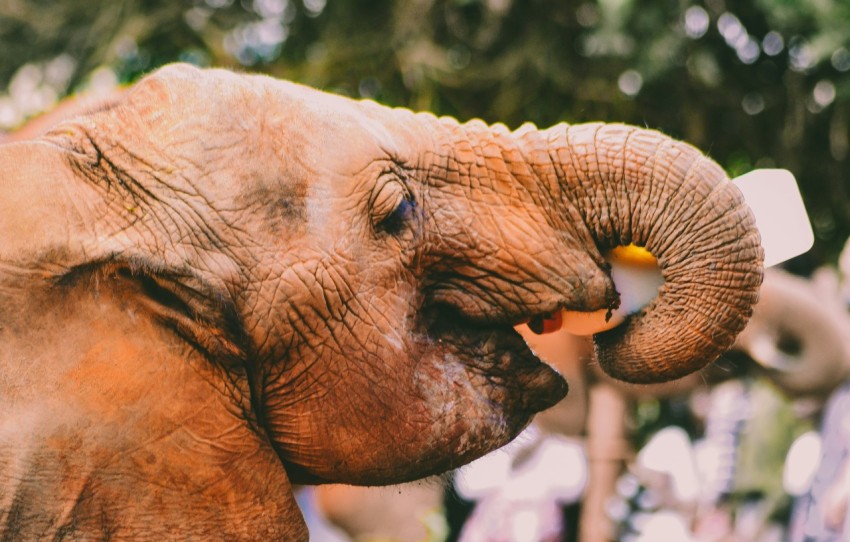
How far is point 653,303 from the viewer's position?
208 centimetres

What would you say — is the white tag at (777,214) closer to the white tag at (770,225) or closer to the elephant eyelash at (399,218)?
the white tag at (770,225)

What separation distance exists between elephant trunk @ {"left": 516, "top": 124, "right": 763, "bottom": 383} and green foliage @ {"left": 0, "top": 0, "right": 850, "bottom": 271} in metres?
3.54

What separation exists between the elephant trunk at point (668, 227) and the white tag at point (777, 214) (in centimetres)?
18

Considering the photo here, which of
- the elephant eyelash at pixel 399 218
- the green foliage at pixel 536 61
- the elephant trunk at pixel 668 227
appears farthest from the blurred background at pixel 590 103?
the elephant eyelash at pixel 399 218

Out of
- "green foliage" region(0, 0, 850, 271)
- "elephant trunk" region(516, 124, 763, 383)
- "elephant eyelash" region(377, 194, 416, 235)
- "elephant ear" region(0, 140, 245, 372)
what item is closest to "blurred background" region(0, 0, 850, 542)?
"green foliage" region(0, 0, 850, 271)

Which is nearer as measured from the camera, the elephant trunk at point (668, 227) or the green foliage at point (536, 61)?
the elephant trunk at point (668, 227)

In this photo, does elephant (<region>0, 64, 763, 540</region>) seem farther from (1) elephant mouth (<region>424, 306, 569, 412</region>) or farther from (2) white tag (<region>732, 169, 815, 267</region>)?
(2) white tag (<region>732, 169, 815, 267</region>)

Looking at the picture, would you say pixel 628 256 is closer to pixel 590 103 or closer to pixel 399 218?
pixel 399 218

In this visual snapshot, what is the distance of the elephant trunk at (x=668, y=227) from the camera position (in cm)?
200

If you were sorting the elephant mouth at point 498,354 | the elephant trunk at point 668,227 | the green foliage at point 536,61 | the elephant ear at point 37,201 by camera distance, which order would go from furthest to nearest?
1. the green foliage at point 536,61
2. the elephant mouth at point 498,354
3. the elephant trunk at point 668,227
4. the elephant ear at point 37,201

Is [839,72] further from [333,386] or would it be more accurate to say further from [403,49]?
[333,386]

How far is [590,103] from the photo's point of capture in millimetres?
6277

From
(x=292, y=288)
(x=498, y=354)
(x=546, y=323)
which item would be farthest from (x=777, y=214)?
(x=292, y=288)

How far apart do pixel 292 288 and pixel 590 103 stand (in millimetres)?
4647
